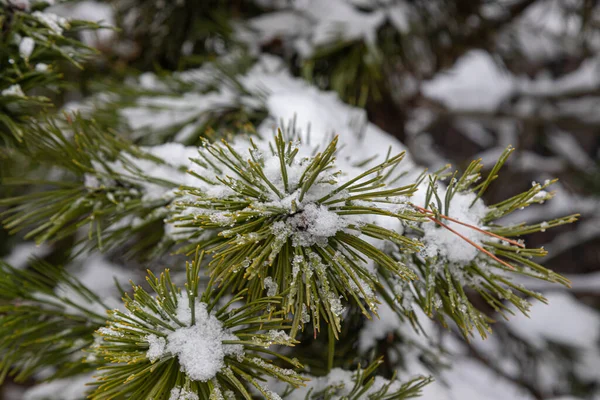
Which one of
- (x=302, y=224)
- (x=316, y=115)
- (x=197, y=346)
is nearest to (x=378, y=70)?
(x=316, y=115)

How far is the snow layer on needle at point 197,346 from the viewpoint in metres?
0.49

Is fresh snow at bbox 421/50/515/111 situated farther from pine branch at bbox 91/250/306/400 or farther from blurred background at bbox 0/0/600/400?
pine branch at bbox 91/250/306/400

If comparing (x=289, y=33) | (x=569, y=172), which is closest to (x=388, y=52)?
(x=289, y=33)

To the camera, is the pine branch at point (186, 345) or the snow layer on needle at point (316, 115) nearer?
the pine branch at point (186, 345)

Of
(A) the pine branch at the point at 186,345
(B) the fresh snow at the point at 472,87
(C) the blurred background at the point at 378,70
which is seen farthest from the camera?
(B) the fresh snow at the point at 472,87

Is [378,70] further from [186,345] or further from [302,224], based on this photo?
[186,345]

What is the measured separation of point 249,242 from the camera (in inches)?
19.1

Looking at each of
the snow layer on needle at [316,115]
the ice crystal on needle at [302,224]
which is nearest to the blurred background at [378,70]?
the snow layer on needle at [316,115]

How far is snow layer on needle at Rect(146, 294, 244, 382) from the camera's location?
1.60 ft

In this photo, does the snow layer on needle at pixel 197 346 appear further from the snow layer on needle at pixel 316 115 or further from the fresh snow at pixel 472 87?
the fresh snow at pixel 472 87

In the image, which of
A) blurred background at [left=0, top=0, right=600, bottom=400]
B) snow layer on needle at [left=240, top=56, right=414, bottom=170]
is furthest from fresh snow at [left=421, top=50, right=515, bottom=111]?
snow layer on needle at [left=240, top=56, right=414, bottom=170]

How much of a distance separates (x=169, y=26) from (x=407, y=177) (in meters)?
0.91

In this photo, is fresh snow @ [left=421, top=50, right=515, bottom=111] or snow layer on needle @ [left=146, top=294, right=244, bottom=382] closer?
snow layer on needle @ [left=146, top=294, right=244, bottom=382]

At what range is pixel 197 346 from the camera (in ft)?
1.63
